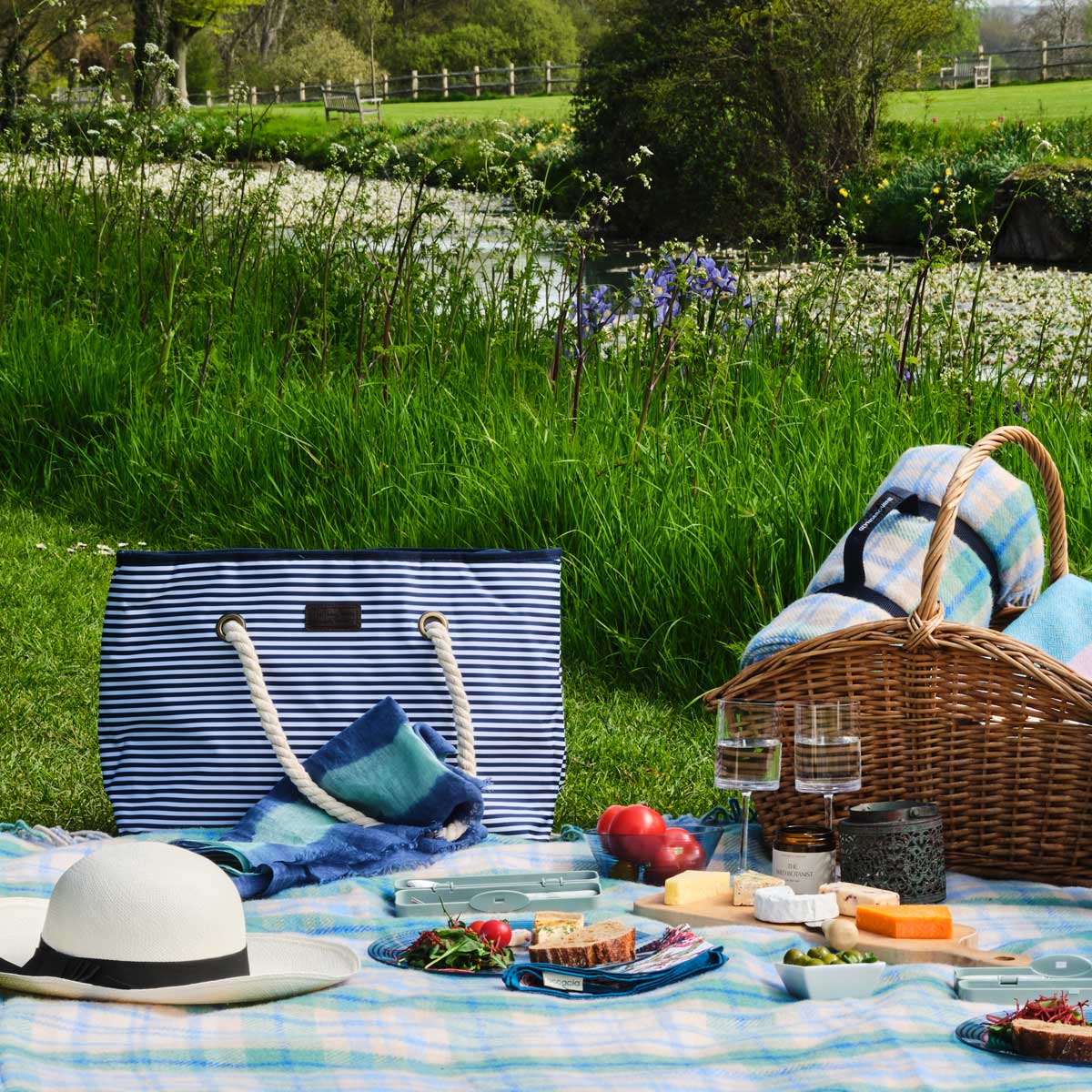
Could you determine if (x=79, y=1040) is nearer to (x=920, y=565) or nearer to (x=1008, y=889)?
(x=1008, y=889)

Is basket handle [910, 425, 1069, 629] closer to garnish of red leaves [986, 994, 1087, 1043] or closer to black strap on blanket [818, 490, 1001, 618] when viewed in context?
black strap on blanket [818, 490, 1001, 618]

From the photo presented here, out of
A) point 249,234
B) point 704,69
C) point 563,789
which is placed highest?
point 704,69

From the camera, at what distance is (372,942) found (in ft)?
6.71

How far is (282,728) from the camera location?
2619mm

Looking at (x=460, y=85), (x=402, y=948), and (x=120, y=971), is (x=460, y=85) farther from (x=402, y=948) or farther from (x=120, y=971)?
(x=120, y=971)

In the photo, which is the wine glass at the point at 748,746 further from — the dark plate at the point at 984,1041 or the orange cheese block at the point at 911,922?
the dark plate at the point at 984,1041

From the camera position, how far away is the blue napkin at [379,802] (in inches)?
95.7

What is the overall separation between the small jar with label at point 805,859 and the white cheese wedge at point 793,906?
0.13 m

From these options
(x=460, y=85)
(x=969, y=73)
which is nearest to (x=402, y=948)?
(x=969, y=73)

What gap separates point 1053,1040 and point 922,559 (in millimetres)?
1235

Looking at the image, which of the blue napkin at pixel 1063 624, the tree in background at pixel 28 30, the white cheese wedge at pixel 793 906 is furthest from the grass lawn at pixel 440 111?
the white cheese wedge at pixel 793 906

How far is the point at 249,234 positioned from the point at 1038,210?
549 inches

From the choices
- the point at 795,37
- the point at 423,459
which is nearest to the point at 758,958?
the point at 423,459

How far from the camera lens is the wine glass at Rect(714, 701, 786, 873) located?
2236 millimetres
